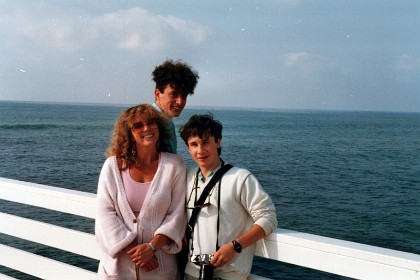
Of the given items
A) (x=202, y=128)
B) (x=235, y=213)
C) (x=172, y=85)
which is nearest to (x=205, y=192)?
(x=235, y=213)

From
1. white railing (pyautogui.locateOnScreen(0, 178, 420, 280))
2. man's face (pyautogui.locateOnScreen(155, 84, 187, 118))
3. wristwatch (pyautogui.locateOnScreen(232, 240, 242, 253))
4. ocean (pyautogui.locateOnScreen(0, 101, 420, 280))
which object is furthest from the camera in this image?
ocean (pyautogui.locateOnScreen(0, 101, 420, 280))

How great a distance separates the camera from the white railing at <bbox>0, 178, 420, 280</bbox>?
174 cm

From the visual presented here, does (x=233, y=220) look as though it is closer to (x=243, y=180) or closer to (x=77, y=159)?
(x=243, y=180)

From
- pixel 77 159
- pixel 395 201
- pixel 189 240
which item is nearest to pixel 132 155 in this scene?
pixel 189 240

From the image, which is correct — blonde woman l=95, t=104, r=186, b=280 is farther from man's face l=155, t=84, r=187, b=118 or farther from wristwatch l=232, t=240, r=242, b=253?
man's face l=155, t=84, r=187, b=118

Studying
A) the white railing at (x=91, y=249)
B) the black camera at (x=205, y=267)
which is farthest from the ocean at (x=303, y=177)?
the black camera at (x=205, y=267)

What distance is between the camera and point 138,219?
89.8 inches

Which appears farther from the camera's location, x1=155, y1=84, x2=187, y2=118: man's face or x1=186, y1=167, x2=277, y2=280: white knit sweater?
x1=155, y1=84, x2=187, y2=118: man's face

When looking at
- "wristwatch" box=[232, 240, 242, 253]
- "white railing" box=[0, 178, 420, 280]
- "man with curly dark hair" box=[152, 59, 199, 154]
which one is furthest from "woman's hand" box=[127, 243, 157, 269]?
"man with curly dark hair" box=[152, 59, 199, 154]

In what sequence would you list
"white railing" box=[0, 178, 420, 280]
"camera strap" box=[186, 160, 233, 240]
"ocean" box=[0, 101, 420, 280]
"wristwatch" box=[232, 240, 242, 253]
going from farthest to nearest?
"ocean" box=[0, 101, 420, 280], "camera strap" box=[186, 160, 233, 240], "wristwatch" box=[232, 240, 242, 253], "white railing" box=[0, 178, 420, 280]

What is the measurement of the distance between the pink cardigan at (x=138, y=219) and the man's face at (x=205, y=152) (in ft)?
0.62

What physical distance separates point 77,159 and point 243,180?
3938cm

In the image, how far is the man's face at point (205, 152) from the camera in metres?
2.21

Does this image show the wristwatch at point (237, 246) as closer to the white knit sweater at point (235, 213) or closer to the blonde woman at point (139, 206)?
the white knit sweater at point (235, 213)
